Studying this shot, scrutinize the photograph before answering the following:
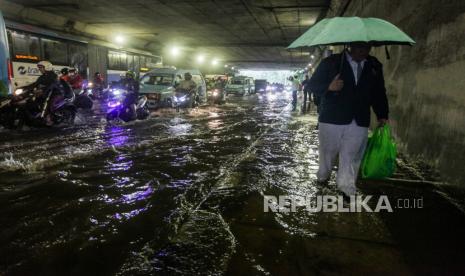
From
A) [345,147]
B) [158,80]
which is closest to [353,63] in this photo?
[345,147]

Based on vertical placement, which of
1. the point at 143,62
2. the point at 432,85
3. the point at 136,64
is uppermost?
the point at 143,62

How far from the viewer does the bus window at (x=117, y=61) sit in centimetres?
2498

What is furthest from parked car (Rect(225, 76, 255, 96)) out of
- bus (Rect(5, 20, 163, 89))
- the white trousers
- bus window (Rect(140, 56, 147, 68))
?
the white trousers

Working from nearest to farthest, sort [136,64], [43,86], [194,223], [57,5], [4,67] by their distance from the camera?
[194,223], [4,67], [43,86], [57,5], [136,64]

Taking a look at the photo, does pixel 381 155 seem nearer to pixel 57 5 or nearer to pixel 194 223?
pixel 194 223

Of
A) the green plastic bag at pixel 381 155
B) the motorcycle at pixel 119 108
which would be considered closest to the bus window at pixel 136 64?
the motorcycle at pixel 119 108

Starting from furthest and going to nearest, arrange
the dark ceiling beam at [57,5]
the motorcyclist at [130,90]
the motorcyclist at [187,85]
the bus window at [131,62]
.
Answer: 1. the bus window at [131,62]
2. the dark ceiling beam at [57,5]
3. the motorcyclist at [187,85]
4. the motorcyclist at [130,90]

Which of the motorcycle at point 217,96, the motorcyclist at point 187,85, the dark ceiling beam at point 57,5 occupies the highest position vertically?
the dark ceiling beam at point 57,5

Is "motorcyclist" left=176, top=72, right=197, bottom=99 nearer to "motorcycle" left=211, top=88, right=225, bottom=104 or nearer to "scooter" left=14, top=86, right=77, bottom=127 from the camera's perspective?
"motorcycle" left=211, top=88, right=225, bottom=104

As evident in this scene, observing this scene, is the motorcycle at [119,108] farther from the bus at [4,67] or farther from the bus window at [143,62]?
the bus window at [143,62]

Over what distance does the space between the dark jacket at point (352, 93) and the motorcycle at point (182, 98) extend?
43.1 ft

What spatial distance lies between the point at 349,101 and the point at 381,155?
2.62 ft

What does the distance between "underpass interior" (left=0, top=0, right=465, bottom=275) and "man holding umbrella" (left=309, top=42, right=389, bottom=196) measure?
722 millimetres

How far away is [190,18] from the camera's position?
21172 millimetres
